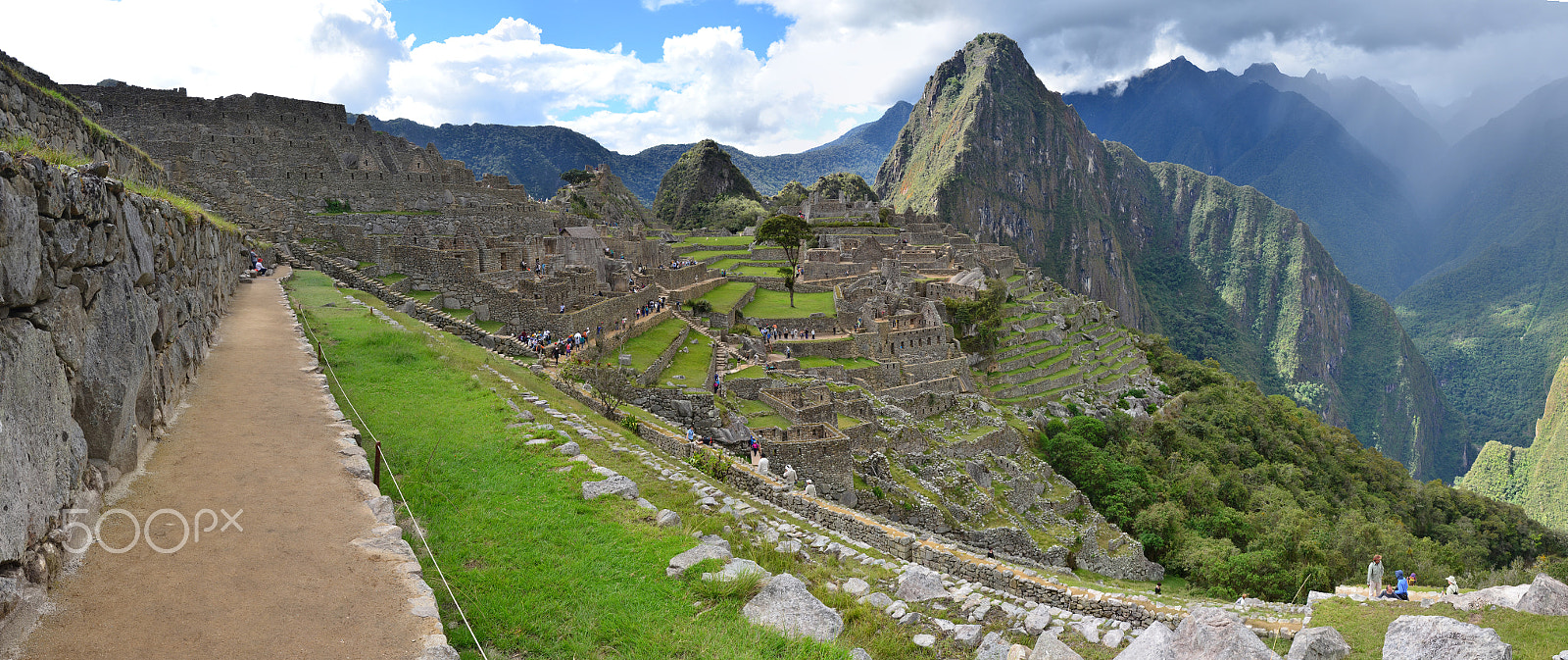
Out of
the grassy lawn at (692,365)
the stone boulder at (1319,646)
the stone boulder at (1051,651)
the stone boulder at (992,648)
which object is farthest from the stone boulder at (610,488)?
the grassy lawn at (692,365)

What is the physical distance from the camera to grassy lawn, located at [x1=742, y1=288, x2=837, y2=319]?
37.8m

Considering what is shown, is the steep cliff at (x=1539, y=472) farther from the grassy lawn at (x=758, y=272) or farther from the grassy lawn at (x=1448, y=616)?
the grassy lawn at (x=1448, y=616)

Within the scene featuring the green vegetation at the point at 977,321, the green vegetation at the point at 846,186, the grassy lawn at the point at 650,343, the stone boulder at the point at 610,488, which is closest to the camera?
the stone boulder at the point at 610,488

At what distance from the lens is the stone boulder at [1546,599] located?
372 inches

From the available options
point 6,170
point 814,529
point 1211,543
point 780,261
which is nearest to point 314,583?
point 6,170

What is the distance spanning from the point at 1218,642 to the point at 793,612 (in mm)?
4134

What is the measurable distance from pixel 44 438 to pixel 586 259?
26.7 metres

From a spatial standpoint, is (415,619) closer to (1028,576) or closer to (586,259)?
(1028,576)

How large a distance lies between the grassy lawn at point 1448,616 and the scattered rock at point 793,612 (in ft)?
20.7

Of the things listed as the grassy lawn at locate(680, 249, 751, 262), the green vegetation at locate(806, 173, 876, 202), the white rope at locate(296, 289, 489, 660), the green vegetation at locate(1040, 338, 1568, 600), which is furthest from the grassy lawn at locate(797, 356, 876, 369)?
the green vegetation at locate(806, 173, 876, 202)

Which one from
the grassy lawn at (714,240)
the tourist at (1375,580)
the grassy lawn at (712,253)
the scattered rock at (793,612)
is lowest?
the tourist at (1375,580)

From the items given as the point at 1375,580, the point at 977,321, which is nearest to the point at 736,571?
the point at 1375,580

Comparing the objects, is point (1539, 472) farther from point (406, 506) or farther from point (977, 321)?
point (406, 506)

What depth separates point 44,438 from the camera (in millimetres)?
4730
